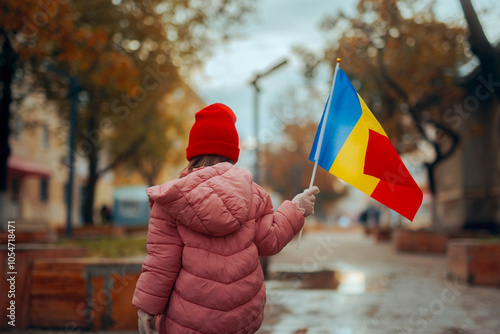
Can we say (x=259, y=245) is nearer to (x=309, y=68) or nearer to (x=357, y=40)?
(x=357, y=40)

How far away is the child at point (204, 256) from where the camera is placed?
8.01 ft

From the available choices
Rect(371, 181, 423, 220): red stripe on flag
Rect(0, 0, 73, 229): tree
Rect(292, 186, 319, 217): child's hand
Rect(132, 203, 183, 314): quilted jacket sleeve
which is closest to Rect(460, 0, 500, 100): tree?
Rect(371, 181, 423, 220): red stripe on flag

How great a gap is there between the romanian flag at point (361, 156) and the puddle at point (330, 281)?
18.9 ft

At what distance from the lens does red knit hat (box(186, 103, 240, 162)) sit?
2.68 metres

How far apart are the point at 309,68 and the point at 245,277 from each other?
18024 millimetres

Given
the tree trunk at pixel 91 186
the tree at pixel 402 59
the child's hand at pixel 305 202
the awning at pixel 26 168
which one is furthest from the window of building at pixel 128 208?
the child's hand at pixel 305 202

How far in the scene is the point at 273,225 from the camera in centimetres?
270

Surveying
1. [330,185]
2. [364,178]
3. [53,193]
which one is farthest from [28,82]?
[330,185]

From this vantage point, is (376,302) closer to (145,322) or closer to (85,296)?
(85,296)

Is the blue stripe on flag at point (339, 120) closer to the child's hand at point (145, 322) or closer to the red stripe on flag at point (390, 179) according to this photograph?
the red stripe on flag at point (390, 179)

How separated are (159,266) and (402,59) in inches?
645

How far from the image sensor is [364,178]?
11.2 ft

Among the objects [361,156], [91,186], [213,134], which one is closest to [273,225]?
[213,134]

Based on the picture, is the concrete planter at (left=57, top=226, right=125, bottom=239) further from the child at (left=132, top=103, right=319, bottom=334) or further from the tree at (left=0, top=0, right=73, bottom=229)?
the child at (left=132, top=103, right=319, bottom=334)
